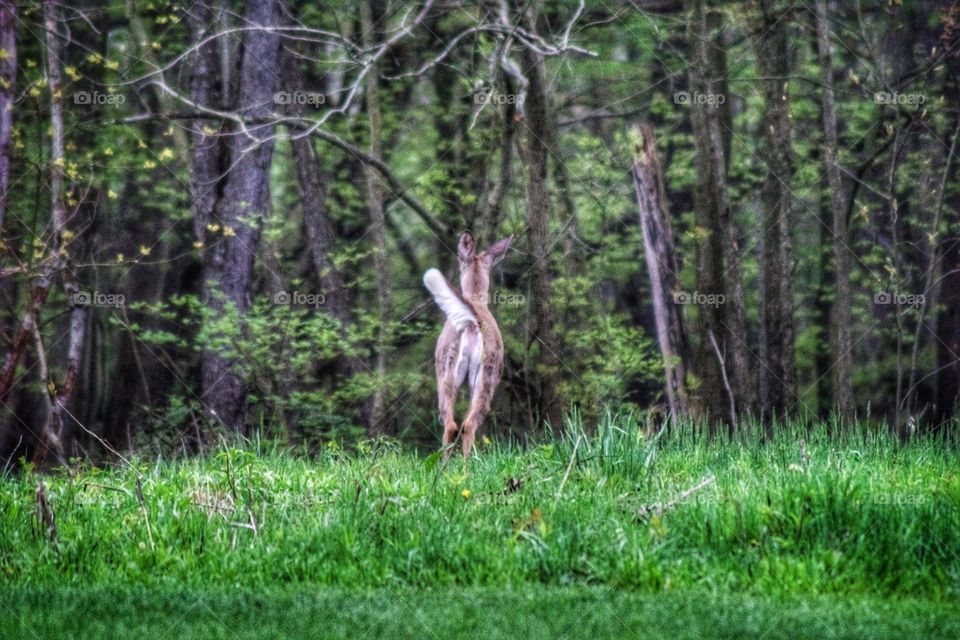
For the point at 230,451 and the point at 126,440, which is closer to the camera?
the point at 230,451

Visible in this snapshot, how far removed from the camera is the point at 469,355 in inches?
348

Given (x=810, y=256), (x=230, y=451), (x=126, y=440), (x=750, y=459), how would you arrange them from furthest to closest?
(x=810, y=256) → (x=126, y=440) → (x=750, y=459) → (x=230, y=451)

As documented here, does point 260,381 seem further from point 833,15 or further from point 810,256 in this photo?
point 833,15

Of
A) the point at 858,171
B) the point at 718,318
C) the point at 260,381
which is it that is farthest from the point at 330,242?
the point at 858,171

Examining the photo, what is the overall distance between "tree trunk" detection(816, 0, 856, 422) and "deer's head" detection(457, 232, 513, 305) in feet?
11.3

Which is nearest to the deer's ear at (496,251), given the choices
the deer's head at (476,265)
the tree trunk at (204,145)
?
the deer's head at (476,265)

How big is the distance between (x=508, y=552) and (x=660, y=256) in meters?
5.28

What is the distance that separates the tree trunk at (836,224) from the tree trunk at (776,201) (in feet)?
1.24

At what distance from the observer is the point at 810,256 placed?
1051cm

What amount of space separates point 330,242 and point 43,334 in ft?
9.59

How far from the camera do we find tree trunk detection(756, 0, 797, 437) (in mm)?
10117

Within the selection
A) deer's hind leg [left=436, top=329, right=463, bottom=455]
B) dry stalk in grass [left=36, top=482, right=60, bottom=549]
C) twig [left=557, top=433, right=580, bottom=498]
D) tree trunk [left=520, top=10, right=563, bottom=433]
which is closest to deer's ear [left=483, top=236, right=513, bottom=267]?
tree trunk [left=520, top=10, right=563, bottom=433]

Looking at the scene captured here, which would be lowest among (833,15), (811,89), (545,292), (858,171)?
(545,292)

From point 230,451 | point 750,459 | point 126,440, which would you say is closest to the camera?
point 230,451
